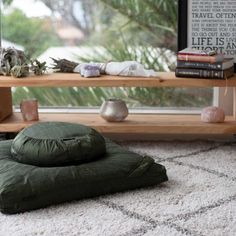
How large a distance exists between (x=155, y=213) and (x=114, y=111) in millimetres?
951

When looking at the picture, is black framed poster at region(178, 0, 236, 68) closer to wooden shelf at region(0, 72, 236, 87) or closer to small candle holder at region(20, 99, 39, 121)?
wooden shelf at region(0, 72, 236, 87)

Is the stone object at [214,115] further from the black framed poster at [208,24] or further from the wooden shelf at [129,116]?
the black framed poster at [208,24]

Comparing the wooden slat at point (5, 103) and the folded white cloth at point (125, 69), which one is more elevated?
the folded white cloth at point (125, 69)

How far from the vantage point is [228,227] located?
5.14 feet

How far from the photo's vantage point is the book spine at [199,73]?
Answer: 2.38m

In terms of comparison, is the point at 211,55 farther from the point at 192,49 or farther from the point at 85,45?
the point at 85,45

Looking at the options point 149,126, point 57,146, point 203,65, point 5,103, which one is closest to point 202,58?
point 203,65

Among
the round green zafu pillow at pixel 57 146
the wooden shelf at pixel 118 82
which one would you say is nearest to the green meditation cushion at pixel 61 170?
the round green zafu pillow at pixel 57 146

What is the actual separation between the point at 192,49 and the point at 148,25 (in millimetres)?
454

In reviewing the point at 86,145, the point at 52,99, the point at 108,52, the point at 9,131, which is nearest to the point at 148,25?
the point at 108,52

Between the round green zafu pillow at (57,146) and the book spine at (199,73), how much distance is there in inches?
26.3

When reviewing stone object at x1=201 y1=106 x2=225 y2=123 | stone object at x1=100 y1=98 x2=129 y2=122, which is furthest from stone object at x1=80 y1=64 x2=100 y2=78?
stone object at x1=201 y1=106 x2=225 y2=123

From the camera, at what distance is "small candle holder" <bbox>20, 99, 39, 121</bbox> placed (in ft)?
8.49

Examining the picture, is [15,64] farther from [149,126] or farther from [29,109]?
[149,126]
